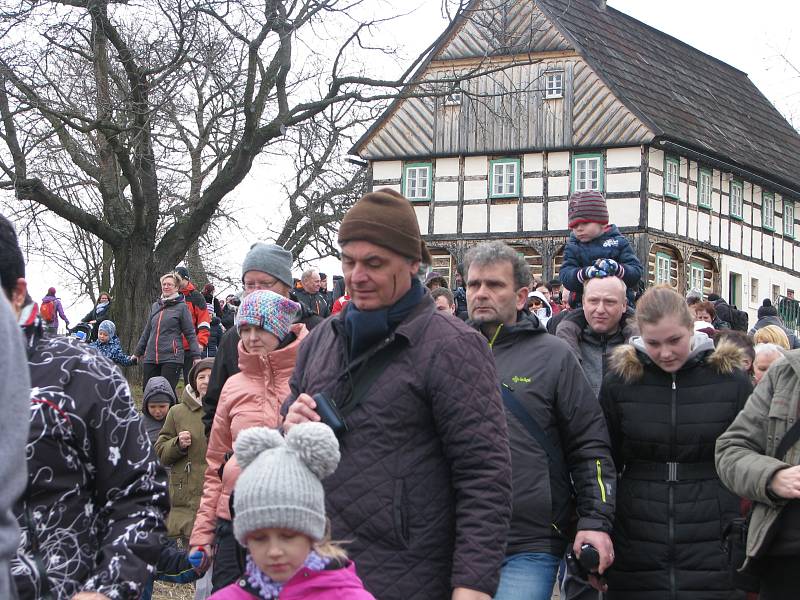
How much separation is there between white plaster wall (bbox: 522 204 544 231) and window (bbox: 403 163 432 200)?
2767 mm

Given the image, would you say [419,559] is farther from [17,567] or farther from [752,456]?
[752,456]

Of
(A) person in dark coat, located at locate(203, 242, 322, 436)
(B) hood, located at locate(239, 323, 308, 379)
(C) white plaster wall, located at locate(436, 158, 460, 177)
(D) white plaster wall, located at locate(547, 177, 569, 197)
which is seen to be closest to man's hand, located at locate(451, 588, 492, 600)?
(B) hood, located at locate(239, 323, 308, 379)

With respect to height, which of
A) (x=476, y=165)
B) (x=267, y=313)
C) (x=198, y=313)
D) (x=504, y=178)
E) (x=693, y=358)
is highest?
(x=476, y=165)

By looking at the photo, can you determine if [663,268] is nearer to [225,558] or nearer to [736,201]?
[736,201]

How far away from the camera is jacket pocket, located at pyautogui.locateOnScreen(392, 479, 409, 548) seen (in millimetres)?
Result: 3523

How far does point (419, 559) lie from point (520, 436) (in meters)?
1.35

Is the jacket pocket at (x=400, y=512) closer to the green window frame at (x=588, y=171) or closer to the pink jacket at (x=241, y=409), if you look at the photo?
the pink jacket at (x=241, y=409)

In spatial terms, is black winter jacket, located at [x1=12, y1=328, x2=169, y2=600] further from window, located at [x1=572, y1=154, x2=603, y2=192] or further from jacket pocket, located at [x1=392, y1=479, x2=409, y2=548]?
window, located at [x1=572, y1=154, x2=603, y2=192]

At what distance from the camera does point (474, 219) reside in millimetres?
31828

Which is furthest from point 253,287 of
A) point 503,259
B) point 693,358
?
point 693,358

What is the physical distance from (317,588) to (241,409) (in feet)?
7.34

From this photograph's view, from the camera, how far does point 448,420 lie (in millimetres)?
3559

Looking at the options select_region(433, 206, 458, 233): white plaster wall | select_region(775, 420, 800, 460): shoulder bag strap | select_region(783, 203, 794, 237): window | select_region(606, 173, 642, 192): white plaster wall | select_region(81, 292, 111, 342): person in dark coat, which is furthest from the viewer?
select_region(783, 203, 794, 237): window

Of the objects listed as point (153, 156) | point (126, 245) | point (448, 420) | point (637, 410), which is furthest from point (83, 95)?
point (448, 420)
